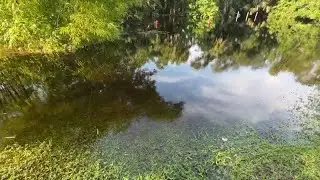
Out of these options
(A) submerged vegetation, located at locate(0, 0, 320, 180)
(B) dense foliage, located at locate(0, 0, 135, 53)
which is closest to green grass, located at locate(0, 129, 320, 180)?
(A) submerged vegetation, located at locate(0, 0, 320, 180)

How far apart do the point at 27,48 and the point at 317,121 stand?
73.6 feet

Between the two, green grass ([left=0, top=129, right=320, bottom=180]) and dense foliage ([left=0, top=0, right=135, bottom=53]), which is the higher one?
dense foliage ([left=0, top=0, right=135, bottom=53])

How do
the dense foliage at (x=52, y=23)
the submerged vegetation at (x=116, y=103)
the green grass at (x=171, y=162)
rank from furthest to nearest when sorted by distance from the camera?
1. the dense foliage at (x=52, y=23)
2. the submerged vegetation at (x=116, y=103)
3. the green grass at (x=171, y=162)

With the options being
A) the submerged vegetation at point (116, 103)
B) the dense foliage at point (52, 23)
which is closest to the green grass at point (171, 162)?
the submerged vegetation at point (116, 103)

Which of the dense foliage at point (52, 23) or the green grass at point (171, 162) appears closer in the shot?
the green grass at point (171, 162)

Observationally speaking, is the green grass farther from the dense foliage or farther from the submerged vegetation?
the dense foliage

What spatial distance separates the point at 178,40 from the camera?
34469 millimetres

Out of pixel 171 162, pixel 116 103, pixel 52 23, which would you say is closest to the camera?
pixel 171 162

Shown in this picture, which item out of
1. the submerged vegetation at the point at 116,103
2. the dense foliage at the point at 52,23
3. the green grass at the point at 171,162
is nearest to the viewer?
the green grass at the point at 171,162

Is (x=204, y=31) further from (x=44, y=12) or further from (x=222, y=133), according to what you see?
(x=222, y=133)

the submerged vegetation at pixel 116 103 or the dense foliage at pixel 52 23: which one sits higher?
the dense foliage at pixel 52 23

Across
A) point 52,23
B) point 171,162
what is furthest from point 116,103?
point 52,23

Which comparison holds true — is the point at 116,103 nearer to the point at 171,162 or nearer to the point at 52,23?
the point at 171,162

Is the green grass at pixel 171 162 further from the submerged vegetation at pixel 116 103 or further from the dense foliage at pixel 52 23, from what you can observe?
the dense foliage at pixel 52 23
